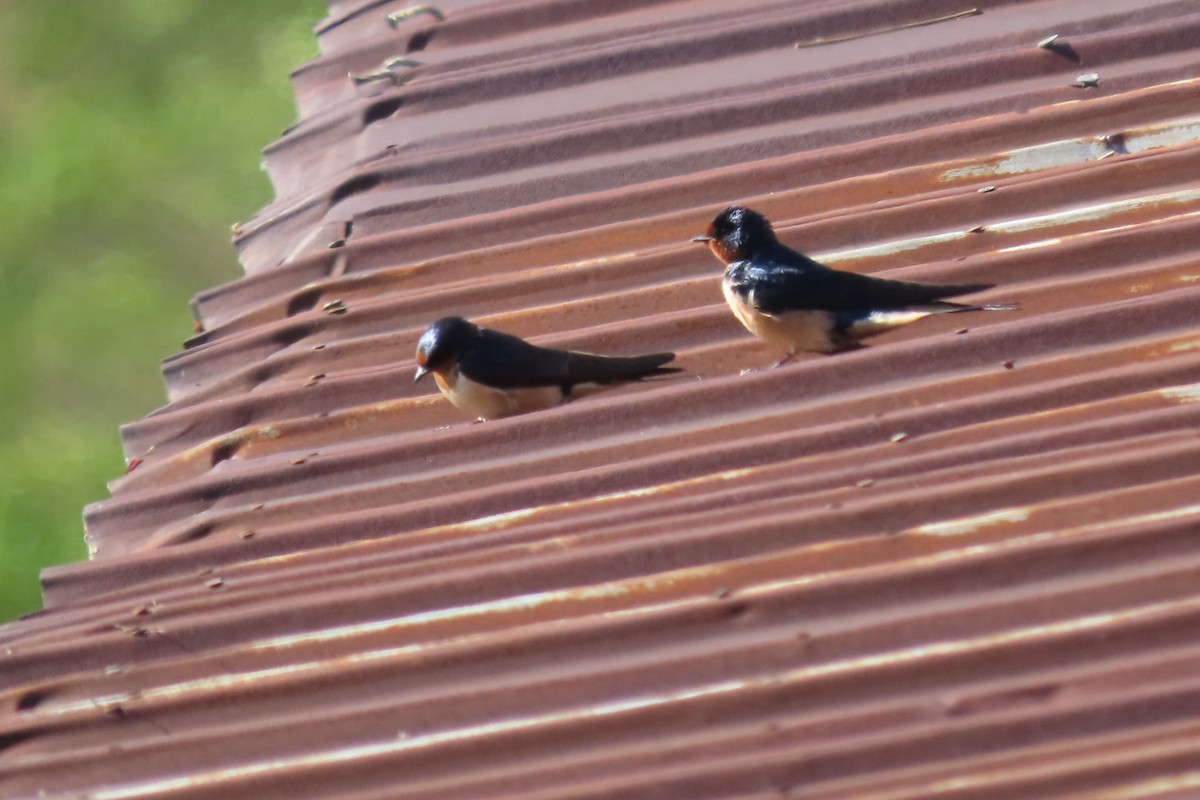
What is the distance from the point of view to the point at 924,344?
410 cm

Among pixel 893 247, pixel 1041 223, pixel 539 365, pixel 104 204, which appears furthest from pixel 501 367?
pixel 104 204

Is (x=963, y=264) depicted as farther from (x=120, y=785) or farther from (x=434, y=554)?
(x=120, y=785)

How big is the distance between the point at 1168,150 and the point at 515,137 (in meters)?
1.98

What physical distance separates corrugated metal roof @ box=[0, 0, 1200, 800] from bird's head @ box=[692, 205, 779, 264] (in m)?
0.07

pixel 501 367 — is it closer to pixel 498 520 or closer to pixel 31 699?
pixel 498 520

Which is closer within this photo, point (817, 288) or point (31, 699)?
point (31, 699)

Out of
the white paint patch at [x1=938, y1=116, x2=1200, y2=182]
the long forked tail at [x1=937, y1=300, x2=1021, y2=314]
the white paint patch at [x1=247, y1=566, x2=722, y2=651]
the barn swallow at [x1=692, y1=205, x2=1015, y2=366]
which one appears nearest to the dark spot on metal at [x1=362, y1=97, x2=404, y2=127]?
the barn swallow at [x1=692, y1=205, x2=1015, y2=366]

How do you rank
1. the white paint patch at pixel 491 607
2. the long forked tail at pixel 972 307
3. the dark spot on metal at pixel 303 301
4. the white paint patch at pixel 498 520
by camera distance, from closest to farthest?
Result: the white paint patch at pixel 491 607
the white paint patch at pixel 498 520
the long forked tail at pixel 972 307
the dark spot on metal at pixel 303 301

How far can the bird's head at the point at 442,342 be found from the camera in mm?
4664

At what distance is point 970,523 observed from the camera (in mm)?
3242

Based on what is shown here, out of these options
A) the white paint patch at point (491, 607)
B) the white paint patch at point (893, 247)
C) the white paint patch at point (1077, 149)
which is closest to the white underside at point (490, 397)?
the white paint patch at point (893, 247)

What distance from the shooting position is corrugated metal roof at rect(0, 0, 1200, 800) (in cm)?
295

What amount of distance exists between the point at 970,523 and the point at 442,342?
1.90 metres

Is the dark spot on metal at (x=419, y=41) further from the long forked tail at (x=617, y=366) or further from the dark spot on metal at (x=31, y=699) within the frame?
the dark spot on metal at (x=31, y=699)
